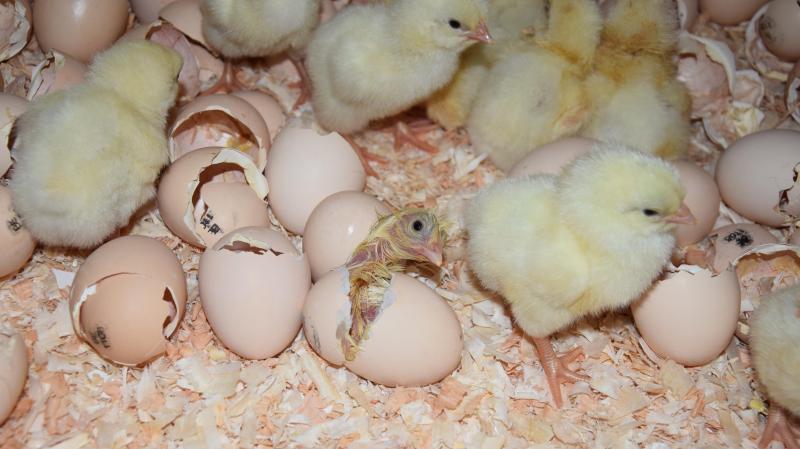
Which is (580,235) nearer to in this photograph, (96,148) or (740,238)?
(740,238)

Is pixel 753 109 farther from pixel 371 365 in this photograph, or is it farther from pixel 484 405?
pixel 371 365

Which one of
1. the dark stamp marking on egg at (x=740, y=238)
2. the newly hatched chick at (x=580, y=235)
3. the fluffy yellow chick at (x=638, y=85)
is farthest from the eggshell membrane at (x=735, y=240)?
the newly hatched chick at (x=580, y=235)

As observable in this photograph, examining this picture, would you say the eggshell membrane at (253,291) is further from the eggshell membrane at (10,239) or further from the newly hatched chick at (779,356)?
the newly hatched chick at (779,356)

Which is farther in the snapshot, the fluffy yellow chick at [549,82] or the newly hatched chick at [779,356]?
the fluffy yellow chick at [549,82]

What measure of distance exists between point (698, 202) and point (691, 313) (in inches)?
17.4

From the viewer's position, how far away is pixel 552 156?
7.57 ft

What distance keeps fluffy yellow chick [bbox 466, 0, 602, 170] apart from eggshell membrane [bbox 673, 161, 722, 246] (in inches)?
15.6

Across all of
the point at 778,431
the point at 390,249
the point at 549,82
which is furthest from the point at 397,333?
the point at 778,431

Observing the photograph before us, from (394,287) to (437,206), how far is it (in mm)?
675

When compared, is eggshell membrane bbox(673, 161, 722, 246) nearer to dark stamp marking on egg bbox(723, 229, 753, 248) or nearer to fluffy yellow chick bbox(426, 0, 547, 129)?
dark stamp marking on egg bbox(723, 229, 753, 248)

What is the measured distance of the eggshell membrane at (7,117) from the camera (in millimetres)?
2223

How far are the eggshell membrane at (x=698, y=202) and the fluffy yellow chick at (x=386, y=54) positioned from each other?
81 centimetres

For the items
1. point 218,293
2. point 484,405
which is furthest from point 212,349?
point 484,405

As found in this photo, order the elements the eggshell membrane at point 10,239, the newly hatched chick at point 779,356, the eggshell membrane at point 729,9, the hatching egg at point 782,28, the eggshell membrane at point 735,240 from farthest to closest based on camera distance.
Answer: the eggshell membrane at point 729,9 → the hatching egg at point 782,28 → the eggshell membrane at point 735,240 → the eggshell membrane at point 10,239 → the newly hatched chick at point 779,356
